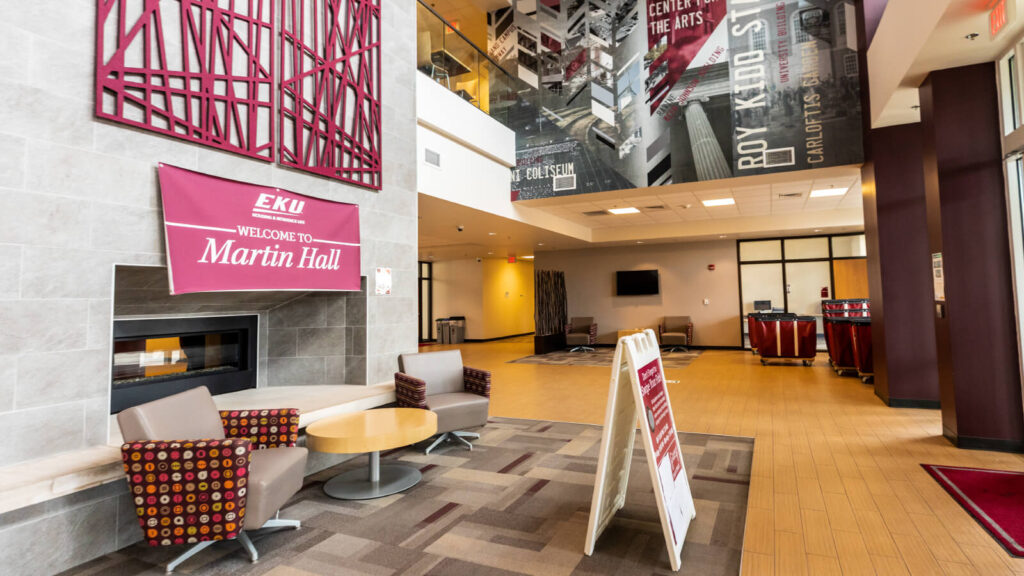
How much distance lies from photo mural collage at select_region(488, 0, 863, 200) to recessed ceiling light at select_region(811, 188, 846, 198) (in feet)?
8.71

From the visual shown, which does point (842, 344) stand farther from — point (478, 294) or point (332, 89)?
point (478, 294)

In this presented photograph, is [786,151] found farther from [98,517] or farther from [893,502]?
[98,517]

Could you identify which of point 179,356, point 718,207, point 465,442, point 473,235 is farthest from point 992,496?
point 473,235

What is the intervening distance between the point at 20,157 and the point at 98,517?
6.42 feet

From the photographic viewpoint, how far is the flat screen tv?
13.6m

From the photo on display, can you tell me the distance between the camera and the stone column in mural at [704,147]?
713 cm

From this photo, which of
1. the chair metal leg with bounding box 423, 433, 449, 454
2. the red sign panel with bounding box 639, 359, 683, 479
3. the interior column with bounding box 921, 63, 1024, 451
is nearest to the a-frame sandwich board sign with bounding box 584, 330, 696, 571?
the red sign panel with bounding box 639, 359, 683, 479

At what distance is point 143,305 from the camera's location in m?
3.89

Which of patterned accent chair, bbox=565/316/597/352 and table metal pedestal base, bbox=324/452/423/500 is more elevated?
patterned accent chair, bbox=565/316/597/352

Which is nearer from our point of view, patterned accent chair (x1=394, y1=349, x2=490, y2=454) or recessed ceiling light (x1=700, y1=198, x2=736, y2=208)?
patterned accent chair (x1=394, y1=349, x2=490, y2=454)

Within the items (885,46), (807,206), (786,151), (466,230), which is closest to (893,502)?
(885,46)

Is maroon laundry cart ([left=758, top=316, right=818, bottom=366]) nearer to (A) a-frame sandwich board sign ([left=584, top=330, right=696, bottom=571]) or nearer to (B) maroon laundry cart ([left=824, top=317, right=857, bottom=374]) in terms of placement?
(B) maroon laundry cart ([left=824, top=317, right=857, bottom=374])

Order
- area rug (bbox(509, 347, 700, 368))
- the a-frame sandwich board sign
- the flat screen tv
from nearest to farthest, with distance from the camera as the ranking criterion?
the a-frame sandwich board sign, area rug (bbox(509, 347, 700, 368)), the flat screen tv

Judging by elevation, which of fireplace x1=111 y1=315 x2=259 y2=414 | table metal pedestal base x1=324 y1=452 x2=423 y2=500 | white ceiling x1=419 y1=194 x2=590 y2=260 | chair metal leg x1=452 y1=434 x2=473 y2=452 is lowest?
table metal pedestal base x1=324 y1=452 x2=423 y2=500
